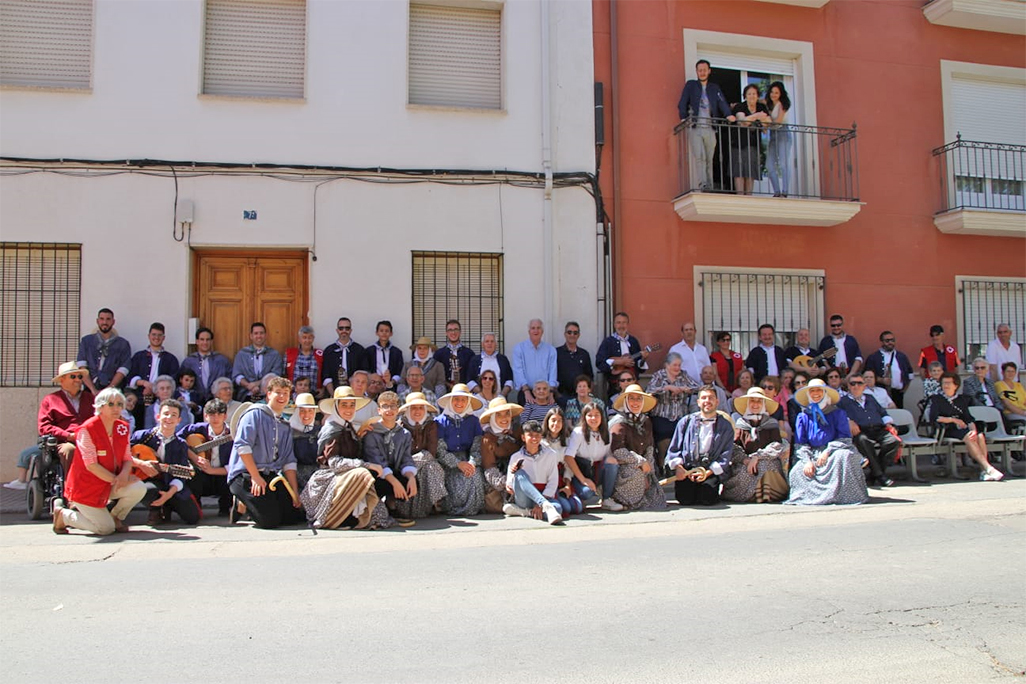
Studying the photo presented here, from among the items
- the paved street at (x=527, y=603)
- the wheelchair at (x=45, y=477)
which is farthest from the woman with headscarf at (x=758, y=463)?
the wheelchair at (x=45, y=477)

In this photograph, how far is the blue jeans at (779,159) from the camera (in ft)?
43.6

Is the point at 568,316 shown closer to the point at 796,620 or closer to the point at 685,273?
the point at 685,273

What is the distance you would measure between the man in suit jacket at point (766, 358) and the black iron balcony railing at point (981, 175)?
434 centimetres

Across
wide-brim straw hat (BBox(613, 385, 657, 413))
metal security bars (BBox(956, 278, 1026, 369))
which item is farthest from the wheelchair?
metal security bars (BBox(956, 278, 1026, 369))

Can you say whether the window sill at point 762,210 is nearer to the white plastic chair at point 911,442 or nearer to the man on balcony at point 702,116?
the man on balcony at point 702,116

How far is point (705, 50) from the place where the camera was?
43.5 feet

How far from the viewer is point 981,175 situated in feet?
46.8

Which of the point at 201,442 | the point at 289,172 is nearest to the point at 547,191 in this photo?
the point at 289,172

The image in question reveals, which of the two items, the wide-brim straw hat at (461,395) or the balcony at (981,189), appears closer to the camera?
the wide-brim straw hat at (461,395)

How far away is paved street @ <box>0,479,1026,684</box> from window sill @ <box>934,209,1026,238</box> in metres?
7.19

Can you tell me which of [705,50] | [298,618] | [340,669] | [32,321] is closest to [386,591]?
[298,618]

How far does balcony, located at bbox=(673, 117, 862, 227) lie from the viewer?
1248cm

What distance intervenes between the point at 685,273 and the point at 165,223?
7537 millimetres

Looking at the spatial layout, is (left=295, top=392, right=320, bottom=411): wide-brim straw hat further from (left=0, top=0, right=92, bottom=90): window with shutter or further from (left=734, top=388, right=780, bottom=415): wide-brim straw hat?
(left=0, top=0, right=92, bottom=90): window with shutter
